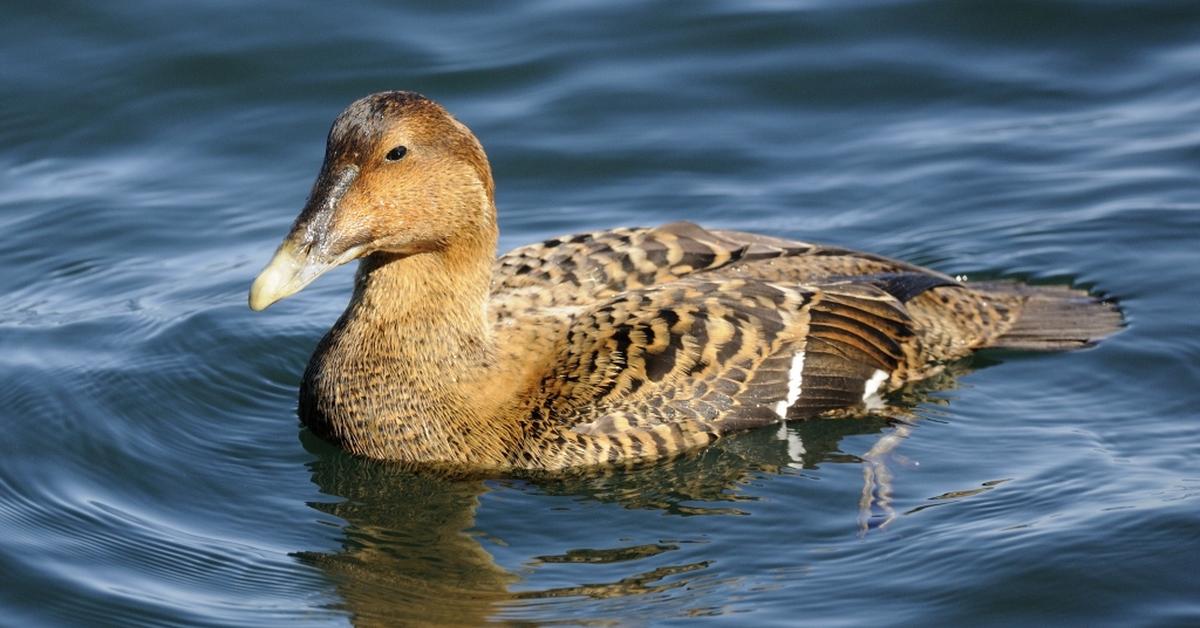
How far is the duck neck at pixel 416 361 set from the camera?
6.94 metres

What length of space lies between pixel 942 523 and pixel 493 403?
1.76m

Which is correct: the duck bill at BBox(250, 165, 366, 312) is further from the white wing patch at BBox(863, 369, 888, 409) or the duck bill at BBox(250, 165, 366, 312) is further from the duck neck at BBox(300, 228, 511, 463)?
the white wing patch at BBox(863, 369, 888, 409)

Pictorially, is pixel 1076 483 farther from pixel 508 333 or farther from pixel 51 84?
pixel 51 84

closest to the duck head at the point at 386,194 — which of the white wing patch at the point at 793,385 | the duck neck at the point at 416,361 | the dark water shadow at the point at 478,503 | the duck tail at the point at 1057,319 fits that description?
the duck neck at the point at 416,361

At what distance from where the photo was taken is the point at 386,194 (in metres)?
6.56

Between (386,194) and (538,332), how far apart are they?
92 cm

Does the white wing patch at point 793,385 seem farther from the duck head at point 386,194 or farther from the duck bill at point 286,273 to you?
the duck bill at point 286,273

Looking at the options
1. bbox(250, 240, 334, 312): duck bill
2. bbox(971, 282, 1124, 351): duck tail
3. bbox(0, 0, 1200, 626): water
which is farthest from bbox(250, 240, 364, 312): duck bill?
bbox(971, 282, 1124, 351): duck tail

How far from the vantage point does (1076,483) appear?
666 centimetres

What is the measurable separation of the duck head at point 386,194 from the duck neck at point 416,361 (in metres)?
0.12

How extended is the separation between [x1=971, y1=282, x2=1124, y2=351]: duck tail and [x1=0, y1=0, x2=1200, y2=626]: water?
15cm

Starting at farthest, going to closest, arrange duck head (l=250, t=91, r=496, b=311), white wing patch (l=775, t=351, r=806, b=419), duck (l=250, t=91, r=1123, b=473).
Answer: white wing patch (l=775, t=351, r=806, b=419) → duck (l=250, t=91, r=1123, b=473) → duck head (l=250, t=91, r=496, b=311)

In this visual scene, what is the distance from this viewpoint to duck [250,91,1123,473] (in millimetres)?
6652

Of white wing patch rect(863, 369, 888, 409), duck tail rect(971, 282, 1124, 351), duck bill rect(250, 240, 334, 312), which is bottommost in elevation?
white wing patch rect(863, 369, 888, 409)
